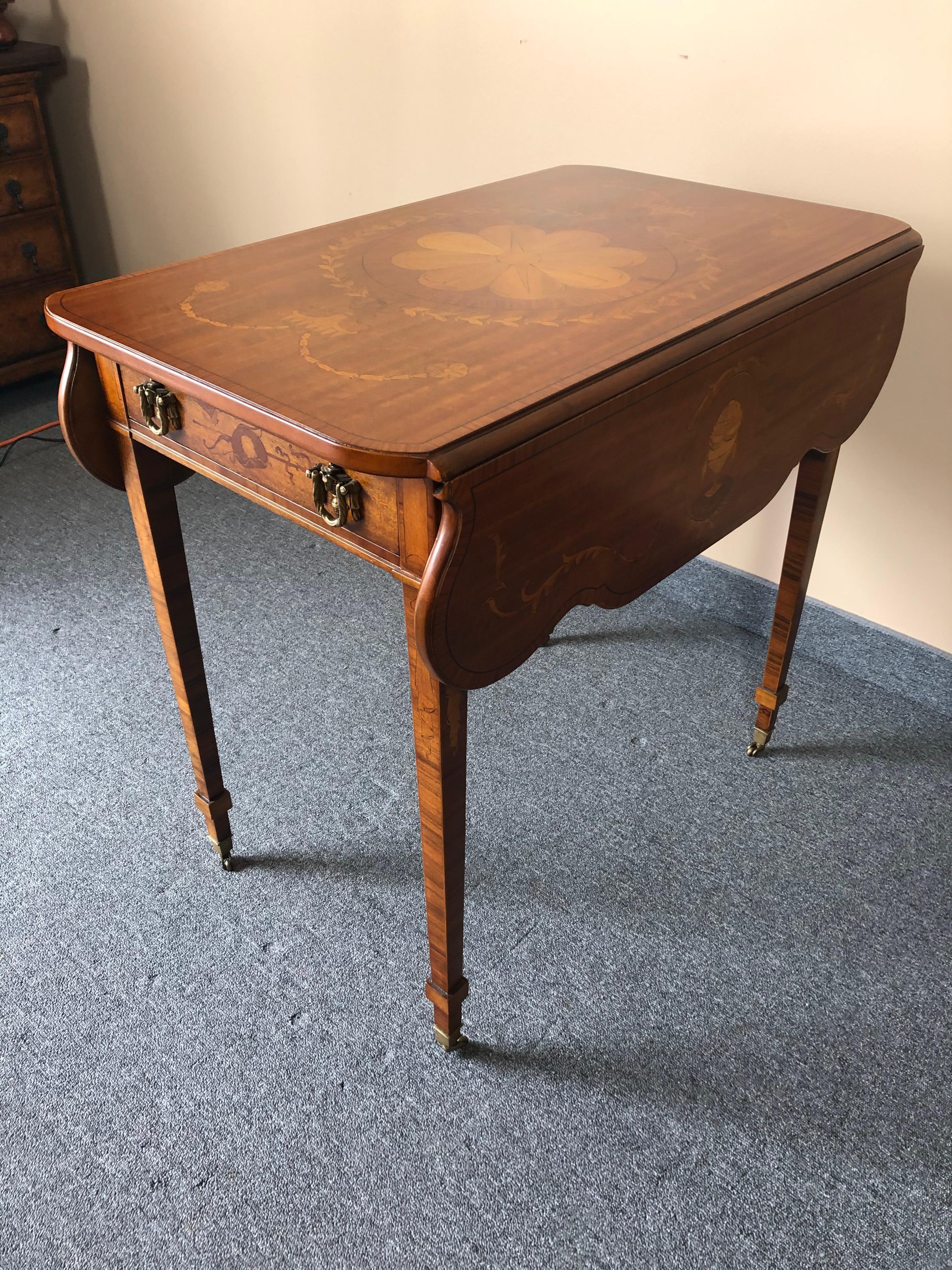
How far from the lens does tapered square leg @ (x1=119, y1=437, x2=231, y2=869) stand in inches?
47.6

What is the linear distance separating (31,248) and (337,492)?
220 cm

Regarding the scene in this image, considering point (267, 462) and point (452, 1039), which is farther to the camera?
point (452, 1039)

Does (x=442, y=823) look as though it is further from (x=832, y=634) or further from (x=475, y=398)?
(x=832, y=634)

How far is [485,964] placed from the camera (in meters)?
1.36

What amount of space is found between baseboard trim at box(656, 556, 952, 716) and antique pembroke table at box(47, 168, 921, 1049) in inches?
18.8


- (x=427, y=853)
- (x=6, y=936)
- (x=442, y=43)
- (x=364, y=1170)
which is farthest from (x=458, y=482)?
(x=442, y=43)

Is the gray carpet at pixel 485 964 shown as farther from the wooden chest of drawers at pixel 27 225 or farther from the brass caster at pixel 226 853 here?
the wooden chest of drawers at pixel 27 225

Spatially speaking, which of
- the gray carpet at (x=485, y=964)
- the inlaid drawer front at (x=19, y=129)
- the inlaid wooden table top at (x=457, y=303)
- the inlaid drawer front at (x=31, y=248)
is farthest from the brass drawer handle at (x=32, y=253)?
the inlaid wooden table top at (x=457, y=303)

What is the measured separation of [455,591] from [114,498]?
177cm

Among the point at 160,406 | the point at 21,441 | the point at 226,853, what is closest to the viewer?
the point at 160,406

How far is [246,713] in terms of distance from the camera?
70.1 inches

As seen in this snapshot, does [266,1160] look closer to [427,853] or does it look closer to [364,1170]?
[364,1170]

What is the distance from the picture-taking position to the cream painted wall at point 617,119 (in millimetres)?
1499

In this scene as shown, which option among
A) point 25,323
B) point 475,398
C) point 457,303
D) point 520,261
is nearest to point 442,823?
point 475,398
